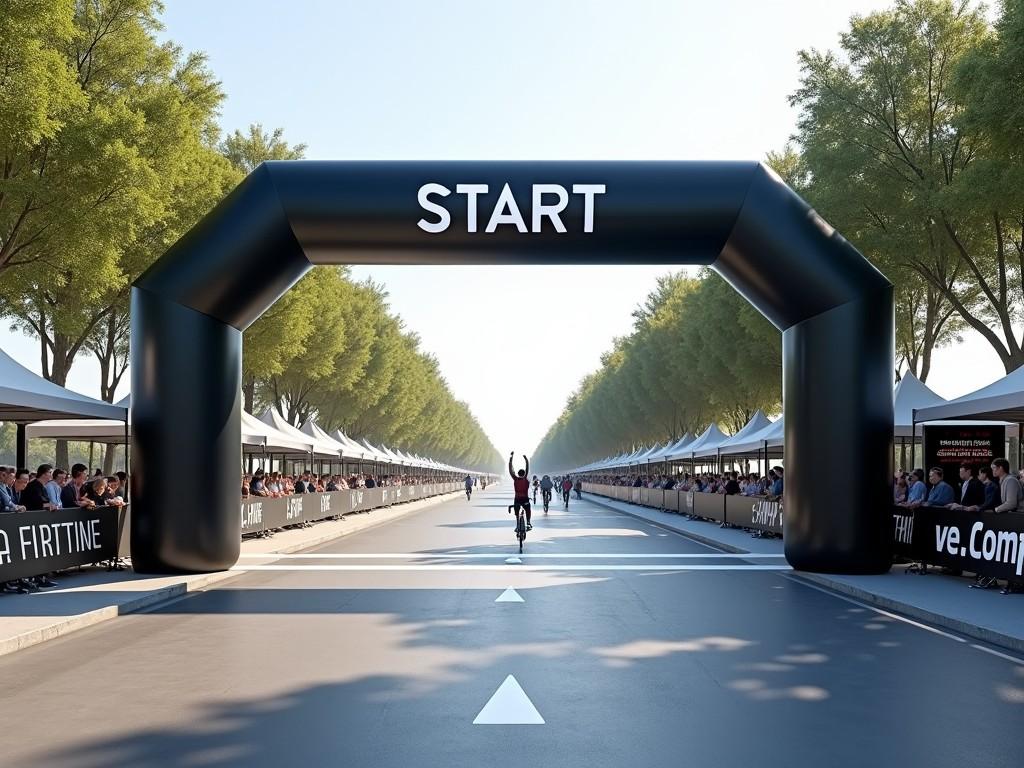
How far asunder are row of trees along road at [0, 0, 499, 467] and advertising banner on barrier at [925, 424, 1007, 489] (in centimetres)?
1679

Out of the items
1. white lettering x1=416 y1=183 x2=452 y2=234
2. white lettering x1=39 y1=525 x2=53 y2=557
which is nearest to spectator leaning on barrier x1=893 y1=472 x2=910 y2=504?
white lettering x1=416 y1=183 x2=452 y2=234

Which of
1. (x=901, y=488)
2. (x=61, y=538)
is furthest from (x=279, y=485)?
(x=901, y=488)

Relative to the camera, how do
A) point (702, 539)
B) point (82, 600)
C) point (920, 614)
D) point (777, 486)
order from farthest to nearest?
point (702, 539), point (777, 486), point (82, 600), point (920, 614)

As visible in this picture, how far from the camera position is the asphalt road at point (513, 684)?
631 centimetres

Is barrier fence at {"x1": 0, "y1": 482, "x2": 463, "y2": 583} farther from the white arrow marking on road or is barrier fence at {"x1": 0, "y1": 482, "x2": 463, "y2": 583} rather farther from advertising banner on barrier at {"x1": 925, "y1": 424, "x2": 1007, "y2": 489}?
advertising banner on barrier at {"x1": 925, "y1": 424, "x2": 1007, "y2": 489}

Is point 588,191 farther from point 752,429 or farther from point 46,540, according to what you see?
point 752,429

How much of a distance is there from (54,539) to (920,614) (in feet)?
38.9

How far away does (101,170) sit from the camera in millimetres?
20453

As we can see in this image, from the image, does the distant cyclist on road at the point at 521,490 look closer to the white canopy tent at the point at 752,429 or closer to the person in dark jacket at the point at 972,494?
Result: the person in dark jacket at the point at 972,494

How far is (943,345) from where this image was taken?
1660 inches

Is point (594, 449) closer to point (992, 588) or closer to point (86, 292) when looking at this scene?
point (86, 292)

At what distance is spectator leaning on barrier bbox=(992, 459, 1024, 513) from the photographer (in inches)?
566

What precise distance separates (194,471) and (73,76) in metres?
9.40

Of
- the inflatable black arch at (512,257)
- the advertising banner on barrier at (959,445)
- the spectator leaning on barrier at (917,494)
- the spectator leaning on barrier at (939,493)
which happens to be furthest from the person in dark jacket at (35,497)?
the advertising banner on barrier at (959,445)
